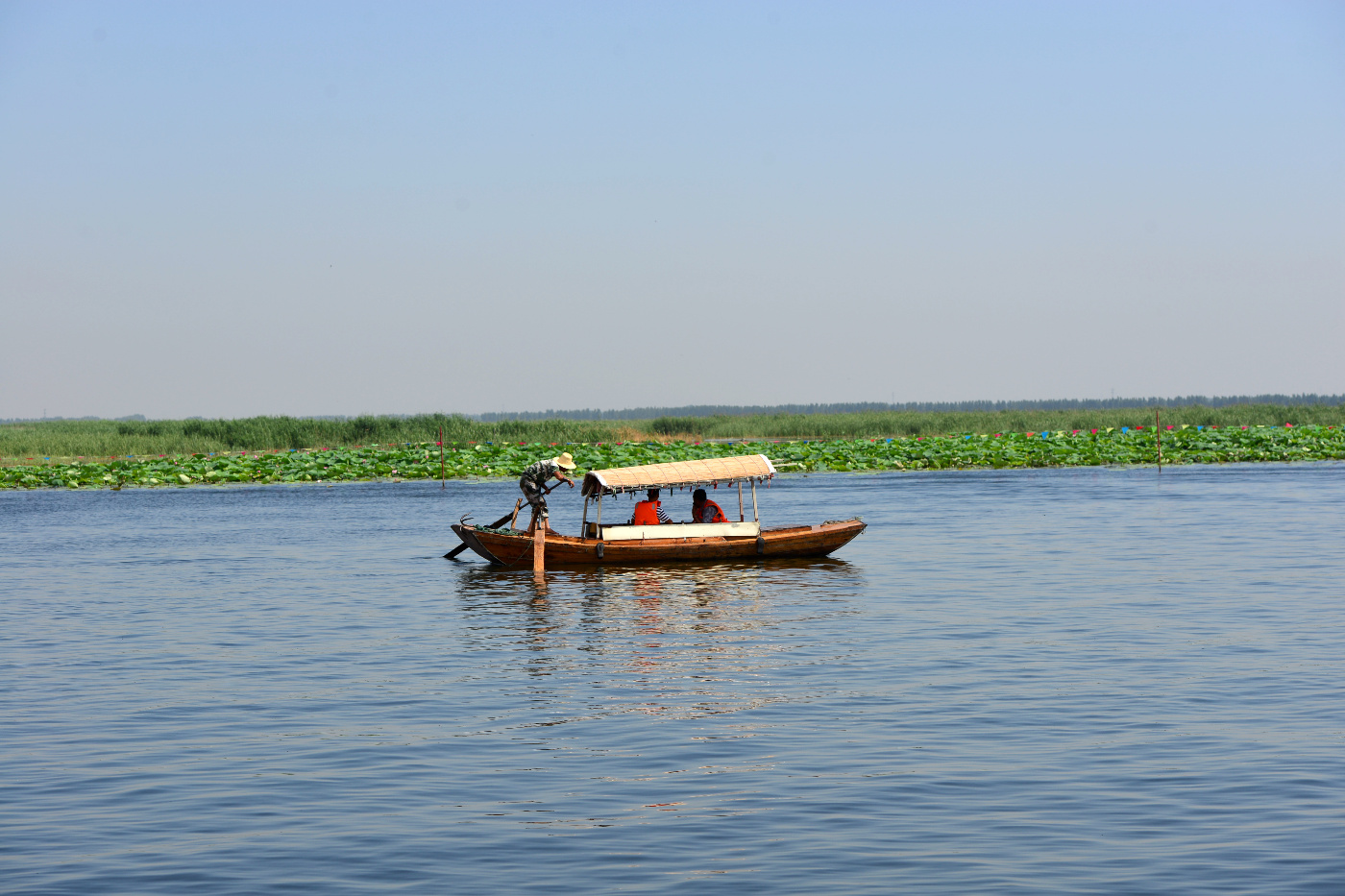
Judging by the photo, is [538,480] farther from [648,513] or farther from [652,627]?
[652,627]

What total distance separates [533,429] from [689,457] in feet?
65.3

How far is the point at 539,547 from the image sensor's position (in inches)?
1092

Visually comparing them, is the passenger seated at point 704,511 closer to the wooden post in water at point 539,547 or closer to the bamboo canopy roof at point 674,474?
the bamboo canopy roof at point 674,474

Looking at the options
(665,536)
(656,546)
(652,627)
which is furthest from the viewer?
(665,536)

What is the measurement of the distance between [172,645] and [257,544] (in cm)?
1621

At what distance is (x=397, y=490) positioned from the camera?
55.6 metres

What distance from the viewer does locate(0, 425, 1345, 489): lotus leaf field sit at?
200 feet

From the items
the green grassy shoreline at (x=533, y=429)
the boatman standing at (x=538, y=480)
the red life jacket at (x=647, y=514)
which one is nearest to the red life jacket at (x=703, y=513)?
the red life jacket at (x=647, y=514)

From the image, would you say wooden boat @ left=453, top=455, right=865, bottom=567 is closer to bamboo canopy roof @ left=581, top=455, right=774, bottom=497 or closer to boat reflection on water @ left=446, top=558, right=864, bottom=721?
bamboo canopy roof @ left=581, top=455, right=774, bottom=497

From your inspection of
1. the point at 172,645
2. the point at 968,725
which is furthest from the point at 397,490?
the point at 968,725

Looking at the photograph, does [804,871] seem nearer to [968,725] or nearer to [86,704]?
[968,725]

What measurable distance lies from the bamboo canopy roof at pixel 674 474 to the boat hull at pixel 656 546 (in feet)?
3.73

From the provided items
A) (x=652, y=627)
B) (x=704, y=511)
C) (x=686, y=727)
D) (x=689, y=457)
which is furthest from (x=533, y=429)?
(x=686, y=727)

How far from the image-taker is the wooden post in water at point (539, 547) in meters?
27.7
